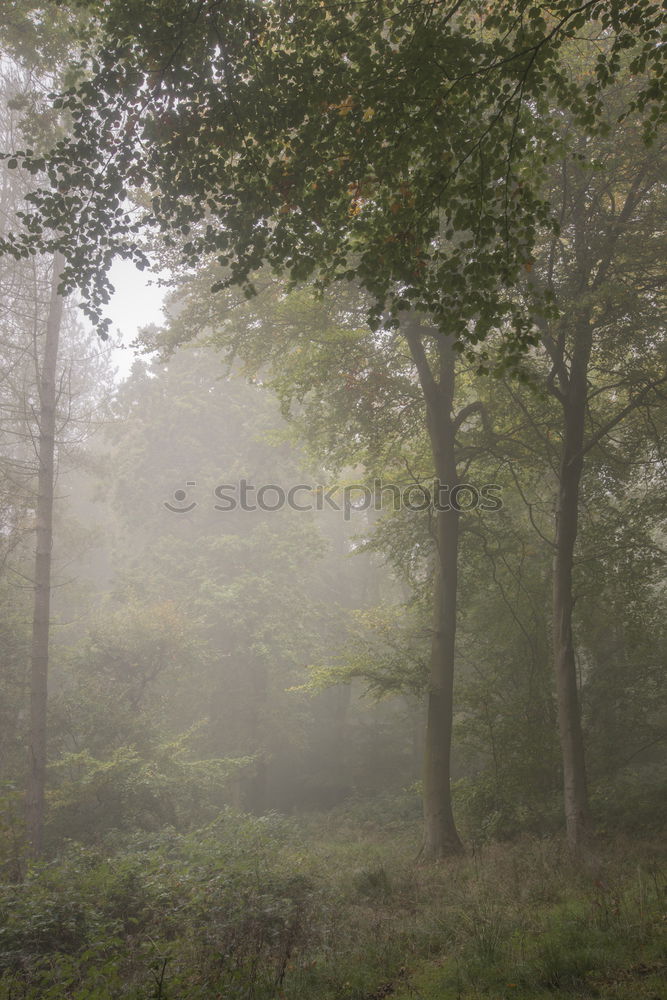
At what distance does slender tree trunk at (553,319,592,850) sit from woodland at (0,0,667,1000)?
0.21ft

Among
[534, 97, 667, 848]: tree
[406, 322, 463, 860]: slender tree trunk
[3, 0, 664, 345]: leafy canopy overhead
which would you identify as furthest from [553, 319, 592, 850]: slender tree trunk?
[3, 0, 664, 345]: leafy canopy overhead

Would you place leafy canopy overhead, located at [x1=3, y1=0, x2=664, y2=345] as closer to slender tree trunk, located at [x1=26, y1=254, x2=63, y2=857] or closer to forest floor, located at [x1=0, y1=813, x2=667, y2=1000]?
forest floor, located at [x1=0, y1=813, x2=667, y2=1000]

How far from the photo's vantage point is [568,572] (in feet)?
33.1

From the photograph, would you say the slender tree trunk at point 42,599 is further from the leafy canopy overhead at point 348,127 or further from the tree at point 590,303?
the tree at point 590,303

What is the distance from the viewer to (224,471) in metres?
27.5

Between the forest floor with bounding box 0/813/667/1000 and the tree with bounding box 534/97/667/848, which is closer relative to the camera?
the forest floor with bounding box 0/813/667/1000

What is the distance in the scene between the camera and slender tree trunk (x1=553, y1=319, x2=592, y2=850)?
31.2 ft

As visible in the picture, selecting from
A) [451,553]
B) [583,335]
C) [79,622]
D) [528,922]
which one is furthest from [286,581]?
[528,922]

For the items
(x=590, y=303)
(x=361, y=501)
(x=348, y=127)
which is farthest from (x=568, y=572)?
(x=361, y=501)

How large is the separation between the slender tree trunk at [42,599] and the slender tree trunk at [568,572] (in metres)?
9.39

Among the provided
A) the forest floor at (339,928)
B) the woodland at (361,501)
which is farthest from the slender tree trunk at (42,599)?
the forest floor at (339,928)

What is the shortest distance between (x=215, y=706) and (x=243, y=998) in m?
20.5

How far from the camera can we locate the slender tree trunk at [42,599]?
41.2 ft

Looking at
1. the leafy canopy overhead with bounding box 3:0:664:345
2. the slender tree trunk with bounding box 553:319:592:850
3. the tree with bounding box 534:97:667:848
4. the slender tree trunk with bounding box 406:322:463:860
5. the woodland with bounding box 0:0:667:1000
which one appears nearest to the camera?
the leafy canopy overhead with bounding box 3:0:664:345
